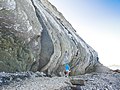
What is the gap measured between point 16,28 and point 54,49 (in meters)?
4.75

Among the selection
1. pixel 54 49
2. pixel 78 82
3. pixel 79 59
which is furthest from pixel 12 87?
pixel 79 59

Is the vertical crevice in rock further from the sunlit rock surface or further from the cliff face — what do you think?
the sunlit rock surface

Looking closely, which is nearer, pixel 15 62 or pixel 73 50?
pixel 15 62

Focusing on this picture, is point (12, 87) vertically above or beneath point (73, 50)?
beneath

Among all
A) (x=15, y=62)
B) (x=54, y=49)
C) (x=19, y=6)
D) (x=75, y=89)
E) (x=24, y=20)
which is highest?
(x=19, y=6)

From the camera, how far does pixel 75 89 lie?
10.8m

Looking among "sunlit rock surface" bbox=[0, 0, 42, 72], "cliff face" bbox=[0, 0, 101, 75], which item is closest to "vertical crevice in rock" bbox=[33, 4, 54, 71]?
"cliff face" bbox=[0, 0, 101, 75]

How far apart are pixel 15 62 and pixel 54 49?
15.1 ft

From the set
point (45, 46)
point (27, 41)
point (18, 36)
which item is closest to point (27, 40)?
point (27, 41)

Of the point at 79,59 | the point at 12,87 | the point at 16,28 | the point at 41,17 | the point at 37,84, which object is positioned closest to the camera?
the point at 12,87

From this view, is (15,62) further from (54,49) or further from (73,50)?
(73,50)

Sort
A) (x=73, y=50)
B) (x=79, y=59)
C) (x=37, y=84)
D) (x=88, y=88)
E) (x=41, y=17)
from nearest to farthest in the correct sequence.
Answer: (x=37, y=84) → (x=88, y=88) → (x=41, y=17) → (x=73, y=50) → (x=79, y=59)

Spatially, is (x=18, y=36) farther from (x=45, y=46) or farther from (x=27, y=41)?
(x=45, y=46)

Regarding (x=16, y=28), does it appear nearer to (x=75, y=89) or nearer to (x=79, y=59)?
(x=75, y=89)
